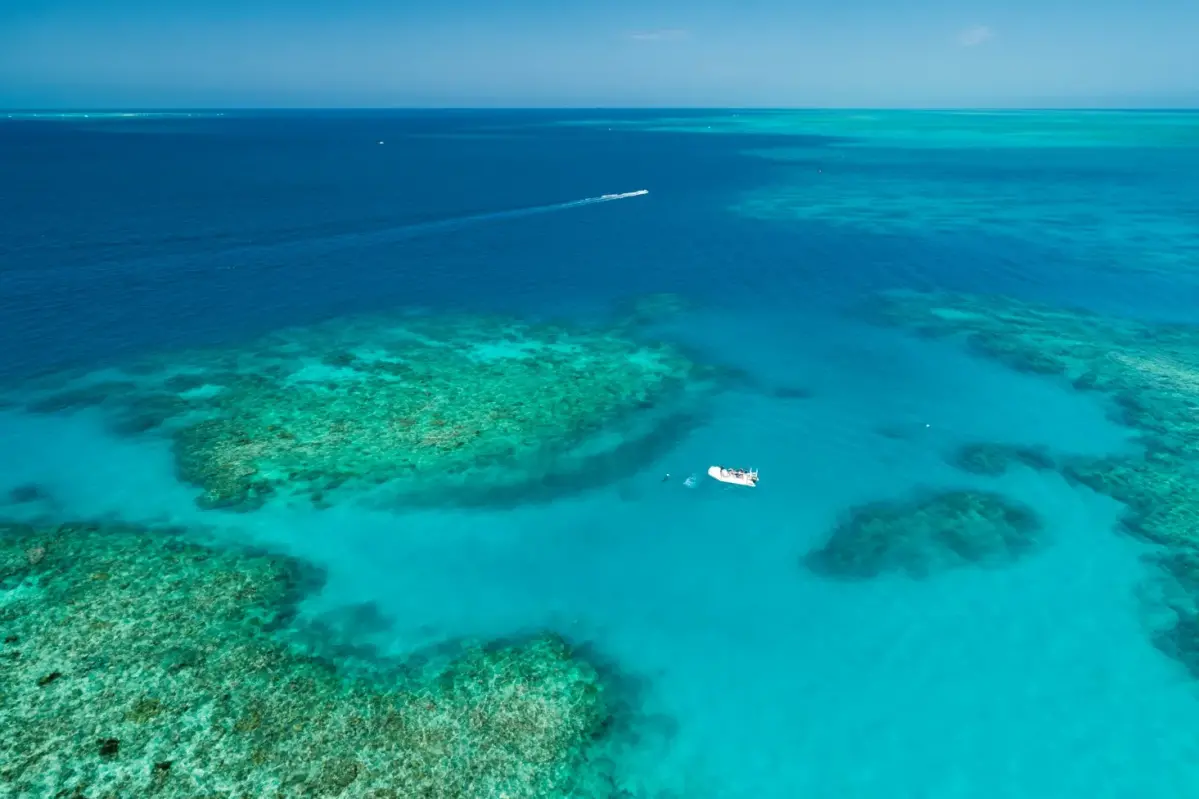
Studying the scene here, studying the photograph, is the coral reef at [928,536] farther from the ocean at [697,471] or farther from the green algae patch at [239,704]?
the green algae patch at [239,704]

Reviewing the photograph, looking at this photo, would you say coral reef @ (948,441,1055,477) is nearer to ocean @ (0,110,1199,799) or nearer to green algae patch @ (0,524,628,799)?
ocean @ (0,110,1199,799)

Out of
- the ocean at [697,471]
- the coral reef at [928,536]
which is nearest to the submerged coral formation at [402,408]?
the ocean at [697,471]

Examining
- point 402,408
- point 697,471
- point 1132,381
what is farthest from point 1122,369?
point 402,408

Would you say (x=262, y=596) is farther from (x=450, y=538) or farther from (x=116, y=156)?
(x=116, y=156)

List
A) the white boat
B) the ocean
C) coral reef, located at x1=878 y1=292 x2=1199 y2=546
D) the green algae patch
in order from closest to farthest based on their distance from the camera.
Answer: the green algae patch, the ocean, coral reef, located at x1=878 y1=292 x2=1199 y2=546, the white boat

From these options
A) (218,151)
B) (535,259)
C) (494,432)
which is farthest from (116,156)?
(494,432)

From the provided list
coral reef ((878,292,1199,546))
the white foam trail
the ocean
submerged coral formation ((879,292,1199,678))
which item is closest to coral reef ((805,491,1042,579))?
the ocean
